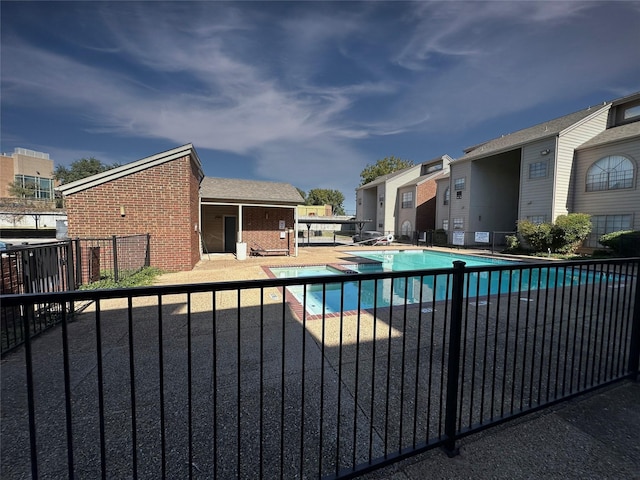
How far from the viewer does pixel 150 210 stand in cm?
962

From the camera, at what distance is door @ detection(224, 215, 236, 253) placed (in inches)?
699

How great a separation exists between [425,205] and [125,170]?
26482 mm

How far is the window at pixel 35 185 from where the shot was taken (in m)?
51.5

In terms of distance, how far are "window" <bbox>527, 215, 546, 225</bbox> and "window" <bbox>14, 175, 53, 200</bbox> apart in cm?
7313

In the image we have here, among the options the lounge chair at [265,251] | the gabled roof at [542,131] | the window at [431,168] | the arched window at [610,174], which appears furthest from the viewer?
the window at [431,168]

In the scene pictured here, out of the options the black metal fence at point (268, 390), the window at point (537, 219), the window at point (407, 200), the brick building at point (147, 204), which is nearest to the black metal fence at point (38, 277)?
the black metal fence at point (268, 390)

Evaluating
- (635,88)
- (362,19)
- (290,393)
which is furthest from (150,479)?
(635,88)

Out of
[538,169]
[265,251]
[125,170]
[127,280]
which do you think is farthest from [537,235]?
[125,170]

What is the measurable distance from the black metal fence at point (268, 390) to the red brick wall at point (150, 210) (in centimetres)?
594

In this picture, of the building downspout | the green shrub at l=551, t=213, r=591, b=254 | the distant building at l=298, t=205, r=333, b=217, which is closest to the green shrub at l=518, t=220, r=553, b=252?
the green shrub at l=551, t=213, r=591, b=254

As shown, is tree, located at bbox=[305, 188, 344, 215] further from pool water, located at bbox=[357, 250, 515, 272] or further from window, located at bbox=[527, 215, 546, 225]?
window, located at bbox=[527, 215, 546, 225]

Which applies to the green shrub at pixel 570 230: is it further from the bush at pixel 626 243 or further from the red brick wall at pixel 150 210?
the red brick wall at pixel 150 210

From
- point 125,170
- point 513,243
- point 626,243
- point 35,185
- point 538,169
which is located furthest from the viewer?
point 35,185

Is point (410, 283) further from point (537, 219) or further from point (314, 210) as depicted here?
point (314, 210)
